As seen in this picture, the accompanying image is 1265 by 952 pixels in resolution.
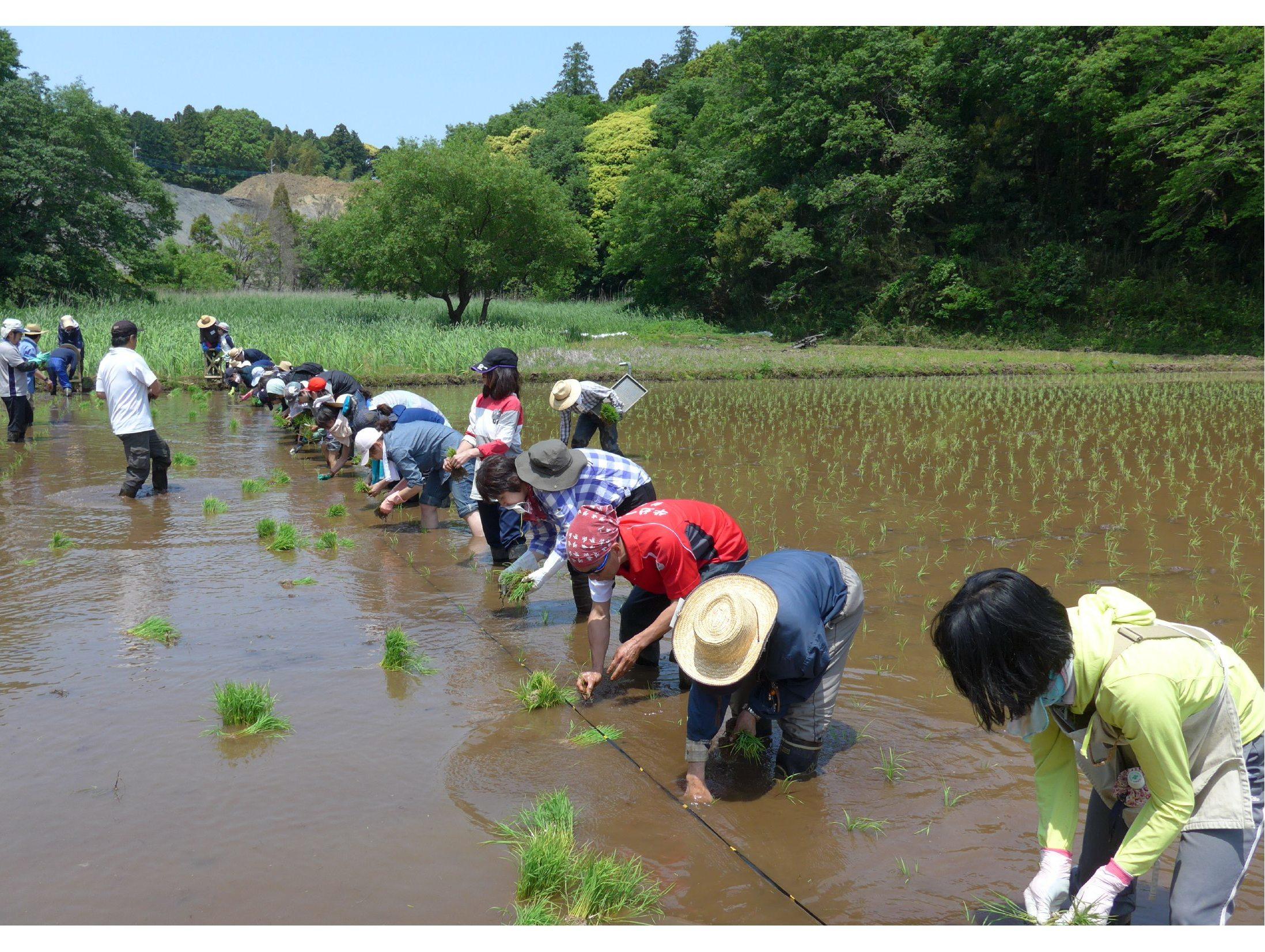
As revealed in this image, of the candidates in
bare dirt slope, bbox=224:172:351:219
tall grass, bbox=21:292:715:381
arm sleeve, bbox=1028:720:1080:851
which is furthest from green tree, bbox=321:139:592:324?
bare dirt slope, bbox=224:172:351:219

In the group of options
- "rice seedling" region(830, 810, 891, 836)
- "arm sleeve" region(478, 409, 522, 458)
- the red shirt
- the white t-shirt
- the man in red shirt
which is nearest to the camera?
"rice seedling" region(830, 810, 891, 836)

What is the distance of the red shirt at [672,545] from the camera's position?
14.0 ft

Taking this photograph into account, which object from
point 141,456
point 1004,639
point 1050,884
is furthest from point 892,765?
point 141,456

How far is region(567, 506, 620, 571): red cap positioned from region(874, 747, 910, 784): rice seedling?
1.47m

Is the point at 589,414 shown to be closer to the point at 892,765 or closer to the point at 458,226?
the point at 892,765

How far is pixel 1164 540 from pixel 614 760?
5478 millimetres

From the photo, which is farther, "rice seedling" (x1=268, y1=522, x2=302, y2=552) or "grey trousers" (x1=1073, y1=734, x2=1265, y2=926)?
"rice seedling" (x1=268, y1=522, x2=302, y2=552)

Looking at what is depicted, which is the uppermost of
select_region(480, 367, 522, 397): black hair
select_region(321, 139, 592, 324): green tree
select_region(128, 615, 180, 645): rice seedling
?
select_region(321, 139, 592, 324): green tree

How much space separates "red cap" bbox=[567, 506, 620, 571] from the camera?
408 cm

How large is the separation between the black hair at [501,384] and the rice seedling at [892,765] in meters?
4.33

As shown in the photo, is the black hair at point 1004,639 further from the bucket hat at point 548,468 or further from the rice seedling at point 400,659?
the rice seedling at point 400,659

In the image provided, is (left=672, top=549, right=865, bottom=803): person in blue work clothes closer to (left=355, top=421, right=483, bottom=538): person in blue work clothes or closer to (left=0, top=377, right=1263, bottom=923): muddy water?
(left=0, top=377, right=1263, bottom=923): muddy water

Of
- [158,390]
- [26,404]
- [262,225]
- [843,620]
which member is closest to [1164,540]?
[843,620]

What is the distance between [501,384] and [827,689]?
439cm
